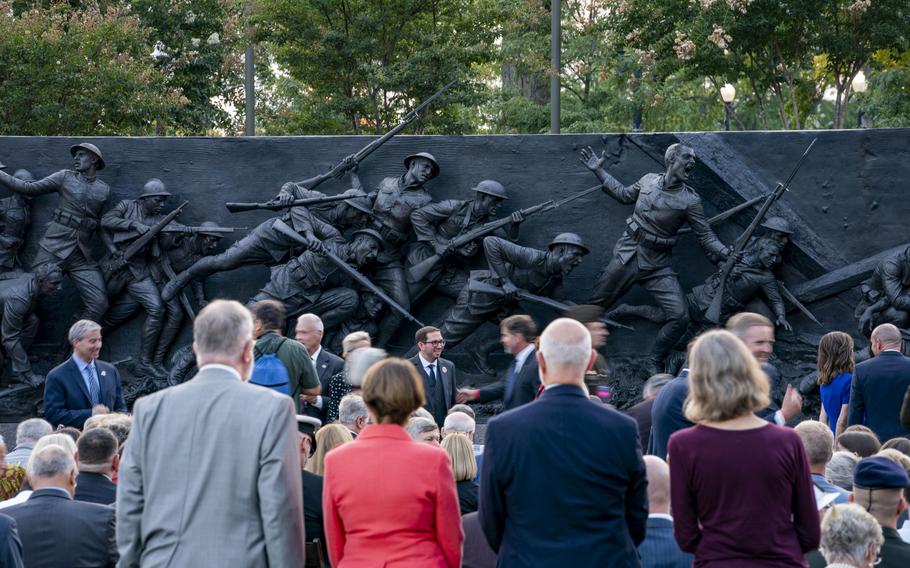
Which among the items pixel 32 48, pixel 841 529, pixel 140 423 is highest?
pixel 32 48

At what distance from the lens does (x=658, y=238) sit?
1301cm

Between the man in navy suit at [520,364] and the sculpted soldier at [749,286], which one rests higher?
the sculpted soldier at [749,286]

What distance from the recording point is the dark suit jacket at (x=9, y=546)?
4395 millimetres

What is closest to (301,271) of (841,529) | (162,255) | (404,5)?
(162,255)

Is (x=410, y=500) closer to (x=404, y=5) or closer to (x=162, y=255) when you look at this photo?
(x=162, y=255)

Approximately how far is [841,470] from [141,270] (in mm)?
9729

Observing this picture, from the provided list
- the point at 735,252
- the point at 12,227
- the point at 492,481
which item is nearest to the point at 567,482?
the point at 492,481

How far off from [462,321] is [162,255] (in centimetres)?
341

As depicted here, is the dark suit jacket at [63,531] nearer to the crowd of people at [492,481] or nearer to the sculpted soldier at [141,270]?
the crowd of people at [492,481]

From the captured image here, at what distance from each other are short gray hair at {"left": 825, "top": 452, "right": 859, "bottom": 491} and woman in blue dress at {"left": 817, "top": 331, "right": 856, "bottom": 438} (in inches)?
106

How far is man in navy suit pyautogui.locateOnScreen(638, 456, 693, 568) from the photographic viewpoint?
4.76 meters

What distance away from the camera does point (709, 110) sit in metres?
30.4

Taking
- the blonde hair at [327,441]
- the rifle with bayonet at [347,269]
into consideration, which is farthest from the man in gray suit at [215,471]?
the rifle with bayonet at [347,269]

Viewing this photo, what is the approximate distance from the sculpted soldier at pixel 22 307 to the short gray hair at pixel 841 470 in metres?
9.93
